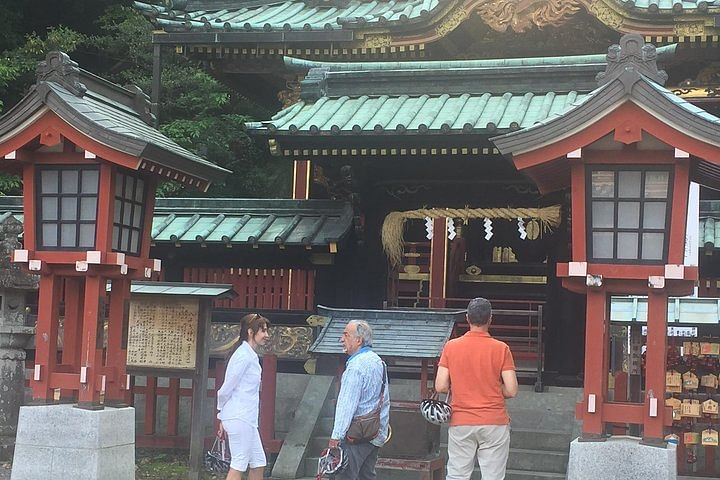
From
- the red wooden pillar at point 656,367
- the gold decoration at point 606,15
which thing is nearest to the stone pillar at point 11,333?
the red wooden pillar at point 656,367

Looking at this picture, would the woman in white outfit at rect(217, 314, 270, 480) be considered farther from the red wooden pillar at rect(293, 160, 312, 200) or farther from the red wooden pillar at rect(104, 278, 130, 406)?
the red wooden pillar at rect(293, 160, 312, 200)

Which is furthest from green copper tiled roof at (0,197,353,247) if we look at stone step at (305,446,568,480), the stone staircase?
stone step at (305,446,568,480)

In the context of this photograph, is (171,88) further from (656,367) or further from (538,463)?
(656,367)

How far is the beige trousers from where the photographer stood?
6.80 meters

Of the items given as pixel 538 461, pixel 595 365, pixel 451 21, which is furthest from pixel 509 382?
pixel 451 21

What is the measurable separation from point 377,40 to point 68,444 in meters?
7.96

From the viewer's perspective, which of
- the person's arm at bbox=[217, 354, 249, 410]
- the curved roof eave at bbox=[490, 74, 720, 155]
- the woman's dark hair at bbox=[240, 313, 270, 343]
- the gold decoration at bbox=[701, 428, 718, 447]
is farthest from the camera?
the gold decoration at bbox=[701, 428, 718, 447]

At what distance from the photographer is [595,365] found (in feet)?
24.2

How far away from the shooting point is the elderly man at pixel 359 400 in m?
6.98

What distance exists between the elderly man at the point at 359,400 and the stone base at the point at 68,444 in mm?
2365

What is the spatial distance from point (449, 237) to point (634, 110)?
230 inches

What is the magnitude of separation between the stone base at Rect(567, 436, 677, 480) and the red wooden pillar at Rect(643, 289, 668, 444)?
0.45 feet

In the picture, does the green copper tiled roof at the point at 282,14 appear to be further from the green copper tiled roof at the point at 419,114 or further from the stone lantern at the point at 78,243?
the stone lantern at the point at 78,243

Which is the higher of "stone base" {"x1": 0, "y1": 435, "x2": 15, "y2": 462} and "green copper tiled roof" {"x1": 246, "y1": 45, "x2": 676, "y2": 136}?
"green copper tiled roof" {"x1": 246, "y1": 45, "x2": 676, "y2": 136}
